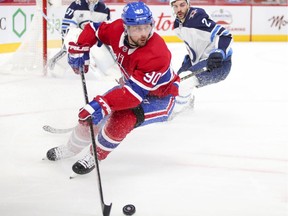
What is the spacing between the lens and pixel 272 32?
31.0ft

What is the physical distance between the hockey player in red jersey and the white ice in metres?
0.13

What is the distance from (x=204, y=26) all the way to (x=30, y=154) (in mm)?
1496

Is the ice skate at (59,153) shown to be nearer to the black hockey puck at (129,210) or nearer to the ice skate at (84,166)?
the ice skate at (84,166)

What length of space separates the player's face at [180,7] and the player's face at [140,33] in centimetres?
123

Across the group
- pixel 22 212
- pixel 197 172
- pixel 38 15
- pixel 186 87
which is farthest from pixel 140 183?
pixel 38 15

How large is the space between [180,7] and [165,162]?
1254 millimetres

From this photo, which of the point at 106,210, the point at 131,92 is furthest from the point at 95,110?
the point at 106,210

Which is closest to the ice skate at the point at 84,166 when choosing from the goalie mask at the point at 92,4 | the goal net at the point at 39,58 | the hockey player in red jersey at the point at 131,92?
the hockey player in red jersey at the point at 131,92

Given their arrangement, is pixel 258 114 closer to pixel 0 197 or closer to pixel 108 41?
pixel 108 41

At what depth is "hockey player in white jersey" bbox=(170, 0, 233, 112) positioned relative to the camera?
344 cm

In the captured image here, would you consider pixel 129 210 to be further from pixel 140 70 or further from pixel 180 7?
pixel 180 7

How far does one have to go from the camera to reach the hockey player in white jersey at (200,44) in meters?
3.44

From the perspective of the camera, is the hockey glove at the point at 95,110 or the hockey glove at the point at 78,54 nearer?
the hockey glove at the point at 95,110

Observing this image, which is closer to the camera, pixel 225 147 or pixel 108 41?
pixel 108 41
